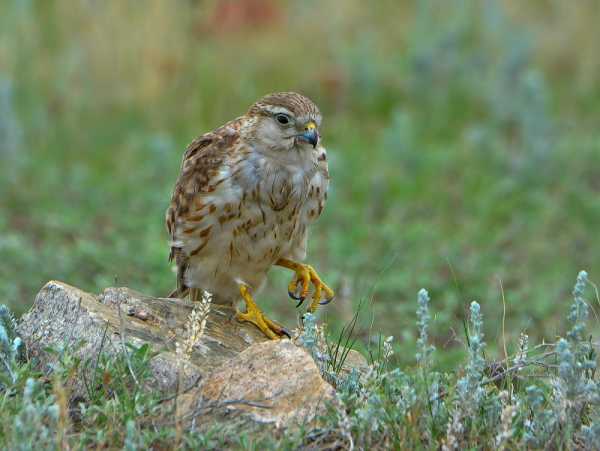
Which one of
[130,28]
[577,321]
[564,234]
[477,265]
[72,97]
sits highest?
[130,28]

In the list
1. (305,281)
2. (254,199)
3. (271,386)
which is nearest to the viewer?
(271,386)

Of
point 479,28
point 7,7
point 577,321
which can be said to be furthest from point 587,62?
point 577,321

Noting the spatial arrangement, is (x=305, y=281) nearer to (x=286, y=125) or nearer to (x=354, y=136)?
(x=286, y=125)

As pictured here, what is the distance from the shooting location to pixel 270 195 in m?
4.59

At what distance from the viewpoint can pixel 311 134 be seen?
15.2ft

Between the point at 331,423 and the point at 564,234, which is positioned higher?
the point at 564,234

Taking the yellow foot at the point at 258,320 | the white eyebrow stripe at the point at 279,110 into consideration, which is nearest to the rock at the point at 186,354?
the yellow foot at the point at 258,320

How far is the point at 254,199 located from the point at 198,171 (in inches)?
12.6

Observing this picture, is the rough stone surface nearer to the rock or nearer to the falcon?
the rock

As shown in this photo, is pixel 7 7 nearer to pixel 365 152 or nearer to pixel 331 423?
pixel 365 152

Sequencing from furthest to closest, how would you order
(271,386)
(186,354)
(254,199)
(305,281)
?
(305,281), (254,199), (186,354), (271,386)

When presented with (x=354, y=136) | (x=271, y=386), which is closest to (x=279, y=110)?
(x=271, y=386)

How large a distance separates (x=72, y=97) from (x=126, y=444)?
757cm

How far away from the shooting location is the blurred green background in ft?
23.6
